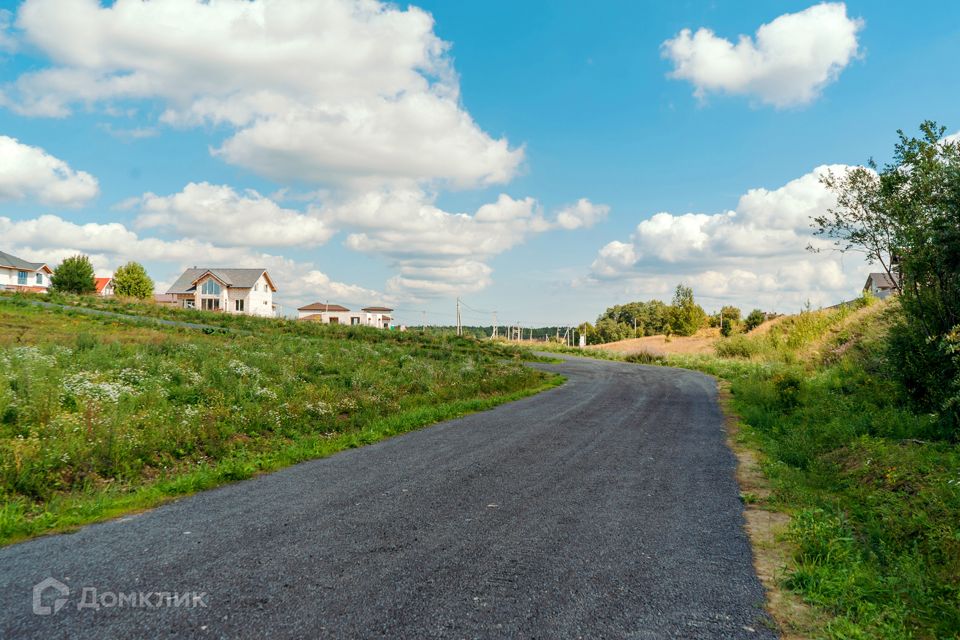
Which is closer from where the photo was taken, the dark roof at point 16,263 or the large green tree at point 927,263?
the large green tree at point 927,263

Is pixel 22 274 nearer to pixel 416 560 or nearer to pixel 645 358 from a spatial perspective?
pixel 645 358

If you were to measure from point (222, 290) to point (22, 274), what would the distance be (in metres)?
24.2

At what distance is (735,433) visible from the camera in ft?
42.6

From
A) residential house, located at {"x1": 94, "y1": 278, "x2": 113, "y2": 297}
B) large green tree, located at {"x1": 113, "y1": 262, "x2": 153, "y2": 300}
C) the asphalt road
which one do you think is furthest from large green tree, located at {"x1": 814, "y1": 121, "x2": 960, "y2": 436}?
residential house, located at {"x1": 94, "y1": 278, "x2": 113, "y2": 297}

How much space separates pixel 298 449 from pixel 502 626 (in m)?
6.74

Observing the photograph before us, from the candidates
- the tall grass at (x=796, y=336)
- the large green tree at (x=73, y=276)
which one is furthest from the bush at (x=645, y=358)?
the large green tree at (x=73, y=276)

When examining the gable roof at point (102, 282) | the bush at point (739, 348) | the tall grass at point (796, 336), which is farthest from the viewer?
the gable roof at point (102, 282)

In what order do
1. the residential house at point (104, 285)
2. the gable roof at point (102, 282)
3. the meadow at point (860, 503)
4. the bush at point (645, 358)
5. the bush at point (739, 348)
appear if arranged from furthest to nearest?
1. the gable roof at point (102, 282)
2. the residential house at point (104, 285)
3. the bush at point (645, 358)
4. the bush at point (739, 348)
5. the meadow at point (860, 503)

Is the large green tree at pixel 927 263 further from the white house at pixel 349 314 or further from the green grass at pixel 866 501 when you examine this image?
the white house at pixel 349 314

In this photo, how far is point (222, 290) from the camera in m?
70.3

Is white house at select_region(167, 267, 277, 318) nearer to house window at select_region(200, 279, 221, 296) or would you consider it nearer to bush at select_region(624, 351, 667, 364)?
house window at select_region(200, 279, 221, 296)

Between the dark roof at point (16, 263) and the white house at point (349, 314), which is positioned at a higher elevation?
the dark roof at point (16, 263)

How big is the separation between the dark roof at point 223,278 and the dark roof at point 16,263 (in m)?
16.2

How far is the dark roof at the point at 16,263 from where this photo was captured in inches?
2464
